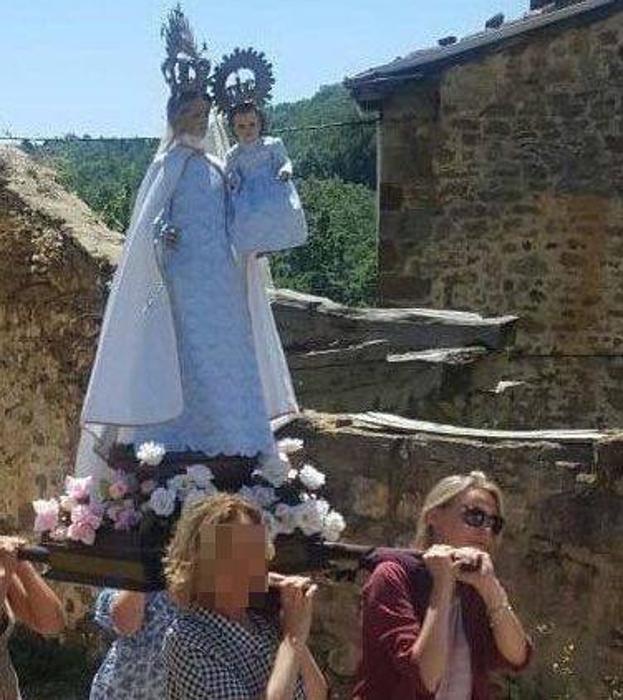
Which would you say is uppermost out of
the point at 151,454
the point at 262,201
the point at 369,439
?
the point at 262,201

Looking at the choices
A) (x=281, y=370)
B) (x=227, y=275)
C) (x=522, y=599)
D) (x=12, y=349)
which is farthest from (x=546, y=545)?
(x=12, y=349)

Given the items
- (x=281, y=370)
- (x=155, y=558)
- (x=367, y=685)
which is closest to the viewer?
(x=367, y=685)

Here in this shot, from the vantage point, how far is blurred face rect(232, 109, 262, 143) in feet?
13.2

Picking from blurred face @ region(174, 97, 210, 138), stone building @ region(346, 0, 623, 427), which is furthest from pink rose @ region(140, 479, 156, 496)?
stone building @ region(346, 0, 623, 427)

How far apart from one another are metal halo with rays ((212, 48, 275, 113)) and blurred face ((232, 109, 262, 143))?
0.10ft

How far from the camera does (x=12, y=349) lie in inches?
297

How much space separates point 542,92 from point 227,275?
8.24 meters

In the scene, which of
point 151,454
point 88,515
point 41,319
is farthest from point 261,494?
point 41,319

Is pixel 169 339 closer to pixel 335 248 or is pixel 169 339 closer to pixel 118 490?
pixel 118 490

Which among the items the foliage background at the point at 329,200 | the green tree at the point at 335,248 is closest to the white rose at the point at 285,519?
the foliage background at the point at 329,200

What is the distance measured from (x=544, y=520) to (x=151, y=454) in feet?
6.33

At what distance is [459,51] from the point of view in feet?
38.7

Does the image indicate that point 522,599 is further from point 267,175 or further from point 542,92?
point 542,92

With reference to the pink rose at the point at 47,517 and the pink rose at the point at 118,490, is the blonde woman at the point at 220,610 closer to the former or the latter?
the pink rose at the point at 118,490
